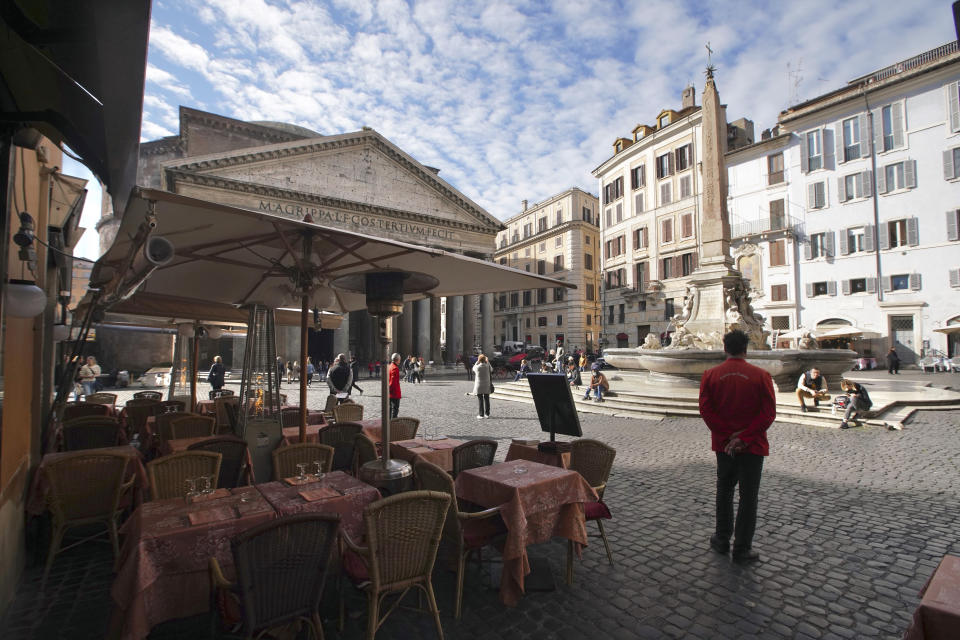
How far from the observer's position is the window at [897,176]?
23.0m

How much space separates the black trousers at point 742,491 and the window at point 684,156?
1218 inches

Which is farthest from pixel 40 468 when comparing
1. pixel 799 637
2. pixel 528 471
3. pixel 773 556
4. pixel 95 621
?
pixel 773 556

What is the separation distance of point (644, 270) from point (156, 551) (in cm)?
3414

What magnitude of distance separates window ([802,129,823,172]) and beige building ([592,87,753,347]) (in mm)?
5467

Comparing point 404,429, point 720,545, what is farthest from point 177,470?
point 720,545

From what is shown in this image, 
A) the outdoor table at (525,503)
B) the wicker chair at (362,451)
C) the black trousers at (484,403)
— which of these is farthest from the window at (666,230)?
the outdoor table at (525,503)

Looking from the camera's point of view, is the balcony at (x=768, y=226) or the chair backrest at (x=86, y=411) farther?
the balcony at (x=768, y=226)

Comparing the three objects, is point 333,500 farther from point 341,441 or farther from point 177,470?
point 341,441

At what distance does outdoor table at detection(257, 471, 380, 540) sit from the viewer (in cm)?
306

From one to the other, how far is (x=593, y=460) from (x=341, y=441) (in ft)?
9.80

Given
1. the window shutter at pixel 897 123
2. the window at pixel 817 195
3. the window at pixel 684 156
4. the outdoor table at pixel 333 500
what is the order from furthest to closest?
the window at pixel 684 156 → the window at pixel 817 195 → the window shutter at pixel 897 123 → the outdoor table at pixel 333 500

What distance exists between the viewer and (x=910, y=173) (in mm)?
23047

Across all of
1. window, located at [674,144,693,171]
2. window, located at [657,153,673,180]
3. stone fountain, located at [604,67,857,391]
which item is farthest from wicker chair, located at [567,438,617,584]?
window, located at [657,153,673,180]

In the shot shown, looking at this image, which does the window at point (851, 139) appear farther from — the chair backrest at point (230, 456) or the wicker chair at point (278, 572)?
the wicker chair at point (278, 572)
